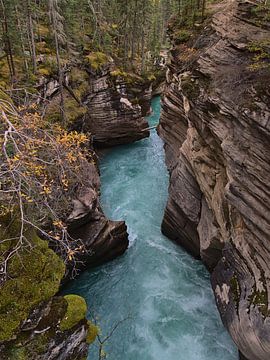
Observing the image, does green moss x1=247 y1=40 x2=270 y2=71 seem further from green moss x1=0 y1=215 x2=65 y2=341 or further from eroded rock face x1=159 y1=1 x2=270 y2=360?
green moss x1=0 y1=215 x2=65 y2=341

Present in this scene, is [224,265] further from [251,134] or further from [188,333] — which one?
[251,134]

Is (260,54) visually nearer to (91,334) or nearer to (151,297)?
(91,334)

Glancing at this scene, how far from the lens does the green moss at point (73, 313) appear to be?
869 centimetres

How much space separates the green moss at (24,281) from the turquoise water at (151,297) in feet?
20.3

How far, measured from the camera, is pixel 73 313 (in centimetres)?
894

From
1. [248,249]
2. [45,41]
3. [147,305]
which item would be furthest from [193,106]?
[45,41]

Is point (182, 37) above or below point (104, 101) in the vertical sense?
above

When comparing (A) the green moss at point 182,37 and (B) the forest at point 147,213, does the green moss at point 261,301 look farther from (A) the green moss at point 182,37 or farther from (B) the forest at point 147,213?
(A) the green moss at point 182,37

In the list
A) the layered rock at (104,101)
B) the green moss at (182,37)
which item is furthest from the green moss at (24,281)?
the layered rock at (104,101)

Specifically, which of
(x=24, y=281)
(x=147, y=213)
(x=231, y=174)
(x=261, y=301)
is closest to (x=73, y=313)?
(x=24, y=281)

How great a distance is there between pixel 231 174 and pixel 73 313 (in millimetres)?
6383

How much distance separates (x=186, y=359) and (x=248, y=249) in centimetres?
509

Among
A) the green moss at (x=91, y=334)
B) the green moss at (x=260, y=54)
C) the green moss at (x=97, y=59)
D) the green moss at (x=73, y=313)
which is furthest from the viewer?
the green moss at (x=97, y=59)

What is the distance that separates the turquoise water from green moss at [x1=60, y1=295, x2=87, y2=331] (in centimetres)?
555
